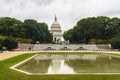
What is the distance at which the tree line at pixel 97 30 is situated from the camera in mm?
65250

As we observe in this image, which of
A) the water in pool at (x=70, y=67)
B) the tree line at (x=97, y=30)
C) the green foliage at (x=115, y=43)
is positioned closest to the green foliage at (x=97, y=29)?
the tree line at (x=97, y=30)

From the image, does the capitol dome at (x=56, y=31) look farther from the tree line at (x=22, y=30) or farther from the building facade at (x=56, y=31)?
the tree line at (x=22, y=30)

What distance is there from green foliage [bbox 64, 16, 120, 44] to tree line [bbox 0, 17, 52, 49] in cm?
1030

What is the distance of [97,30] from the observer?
6562cm

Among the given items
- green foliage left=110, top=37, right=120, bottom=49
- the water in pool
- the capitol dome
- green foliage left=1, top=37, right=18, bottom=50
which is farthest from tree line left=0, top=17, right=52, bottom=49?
the water in pool

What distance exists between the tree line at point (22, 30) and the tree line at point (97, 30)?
10.3 meters

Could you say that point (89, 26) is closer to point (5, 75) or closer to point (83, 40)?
point (83, 40)

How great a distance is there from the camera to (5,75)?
12078mm

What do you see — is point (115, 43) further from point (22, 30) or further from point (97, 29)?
point (22, 30)

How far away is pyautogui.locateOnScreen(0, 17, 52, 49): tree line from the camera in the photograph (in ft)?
202

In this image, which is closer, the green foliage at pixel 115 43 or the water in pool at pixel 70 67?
the water in pool at pixel 70 67

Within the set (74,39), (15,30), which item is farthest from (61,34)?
(15,30)

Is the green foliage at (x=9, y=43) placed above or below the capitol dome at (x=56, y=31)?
below

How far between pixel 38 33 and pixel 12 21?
8.93 meters
